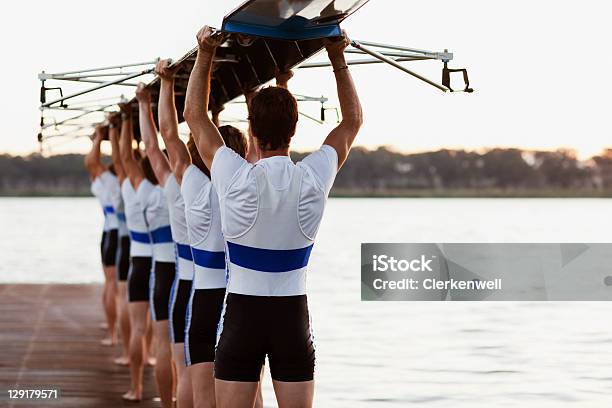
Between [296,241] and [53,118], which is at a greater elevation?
[53,118]

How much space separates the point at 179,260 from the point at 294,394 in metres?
2.13

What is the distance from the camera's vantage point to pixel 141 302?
8.14 meters

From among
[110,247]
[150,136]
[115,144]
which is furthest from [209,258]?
[110,247]

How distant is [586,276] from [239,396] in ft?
84.5

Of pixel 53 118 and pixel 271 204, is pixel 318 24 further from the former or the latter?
pixel 53 118

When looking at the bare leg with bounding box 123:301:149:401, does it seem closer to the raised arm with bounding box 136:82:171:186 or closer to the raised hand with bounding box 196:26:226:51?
the raised arm with bounding box 136:82:171:186

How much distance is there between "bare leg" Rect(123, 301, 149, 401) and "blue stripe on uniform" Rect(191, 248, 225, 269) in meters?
2.90

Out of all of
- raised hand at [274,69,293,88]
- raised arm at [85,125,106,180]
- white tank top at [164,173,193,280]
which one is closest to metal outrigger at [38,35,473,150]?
raised hand at [274,69,293,88]

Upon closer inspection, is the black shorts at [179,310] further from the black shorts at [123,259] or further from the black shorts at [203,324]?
the black shorts at [123,259]

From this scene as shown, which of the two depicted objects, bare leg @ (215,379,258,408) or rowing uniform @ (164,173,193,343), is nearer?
bare leg @ (215,379,258,408)

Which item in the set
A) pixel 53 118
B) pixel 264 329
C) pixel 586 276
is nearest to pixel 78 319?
pixel 53 118

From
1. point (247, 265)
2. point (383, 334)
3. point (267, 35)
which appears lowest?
point (383, 334)

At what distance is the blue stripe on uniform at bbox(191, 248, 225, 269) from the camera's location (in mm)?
5211

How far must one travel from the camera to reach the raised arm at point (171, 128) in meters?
5.20
